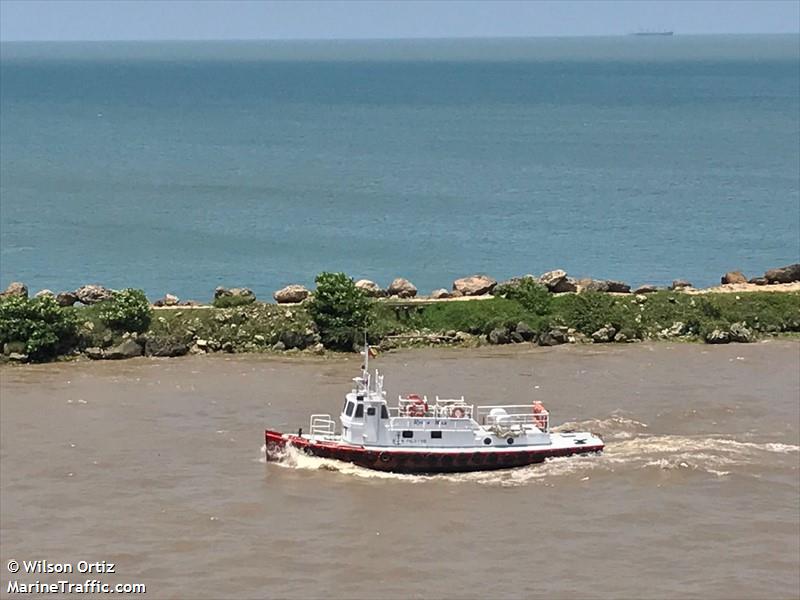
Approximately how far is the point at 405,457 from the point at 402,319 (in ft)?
55.0

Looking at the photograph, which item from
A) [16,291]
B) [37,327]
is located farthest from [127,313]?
[16,291]

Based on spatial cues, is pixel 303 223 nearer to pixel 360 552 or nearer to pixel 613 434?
pixel 613 434

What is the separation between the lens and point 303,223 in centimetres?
8569

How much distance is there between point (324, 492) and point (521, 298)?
20634 millimetres

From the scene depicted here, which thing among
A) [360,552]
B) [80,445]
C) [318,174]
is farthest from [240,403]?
[318,174]

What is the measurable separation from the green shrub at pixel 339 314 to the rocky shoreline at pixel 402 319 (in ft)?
0.69

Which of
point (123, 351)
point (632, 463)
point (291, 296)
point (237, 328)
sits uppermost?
point (291, 296)

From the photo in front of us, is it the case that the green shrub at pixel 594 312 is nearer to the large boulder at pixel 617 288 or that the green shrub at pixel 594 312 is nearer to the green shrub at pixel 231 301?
the large boulder at pixel 617 288

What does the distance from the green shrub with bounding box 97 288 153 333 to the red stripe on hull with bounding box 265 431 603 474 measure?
15224 millimetres

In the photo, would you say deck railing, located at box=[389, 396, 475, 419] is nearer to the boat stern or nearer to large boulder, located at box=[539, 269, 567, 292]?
the boat stern

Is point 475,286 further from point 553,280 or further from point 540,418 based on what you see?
point 540,418

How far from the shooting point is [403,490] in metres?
39.4

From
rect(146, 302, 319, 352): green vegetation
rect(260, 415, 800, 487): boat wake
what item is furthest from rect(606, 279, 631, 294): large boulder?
rect(260, 415, 800, 487): boat wake

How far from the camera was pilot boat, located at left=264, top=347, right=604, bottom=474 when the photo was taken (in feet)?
133
